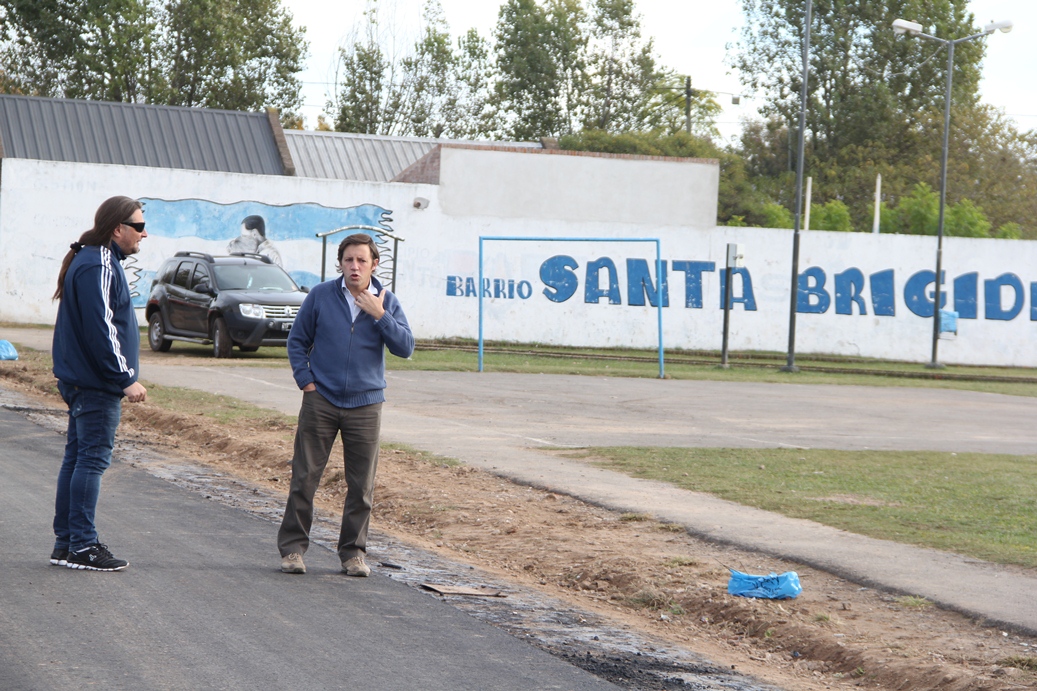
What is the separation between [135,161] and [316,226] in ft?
21.4

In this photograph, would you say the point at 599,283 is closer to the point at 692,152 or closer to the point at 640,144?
the point at 640,144

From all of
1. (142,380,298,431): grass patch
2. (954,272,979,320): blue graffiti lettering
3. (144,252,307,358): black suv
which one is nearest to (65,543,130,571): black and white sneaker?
(142,380,298,431): grass patch

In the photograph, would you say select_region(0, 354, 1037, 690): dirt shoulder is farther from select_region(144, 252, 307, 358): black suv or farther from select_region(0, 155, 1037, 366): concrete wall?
select_region(0, 155, 1037, 366): concrete wall

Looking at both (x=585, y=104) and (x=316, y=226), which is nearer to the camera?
(x=316, y=226)

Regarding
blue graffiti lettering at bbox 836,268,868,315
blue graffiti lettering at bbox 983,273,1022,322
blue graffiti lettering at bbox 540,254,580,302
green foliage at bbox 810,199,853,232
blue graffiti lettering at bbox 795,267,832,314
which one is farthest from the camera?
green foliage at bbox 810,199,853,232

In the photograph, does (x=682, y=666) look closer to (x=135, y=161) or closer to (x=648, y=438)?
(x=648, y=438)

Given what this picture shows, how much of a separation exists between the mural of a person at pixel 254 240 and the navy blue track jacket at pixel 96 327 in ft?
85.1

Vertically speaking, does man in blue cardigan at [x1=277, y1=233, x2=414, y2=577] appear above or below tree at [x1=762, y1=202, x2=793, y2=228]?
below

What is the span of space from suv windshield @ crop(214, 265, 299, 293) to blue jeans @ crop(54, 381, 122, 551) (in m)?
17.4

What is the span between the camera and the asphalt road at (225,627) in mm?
4926

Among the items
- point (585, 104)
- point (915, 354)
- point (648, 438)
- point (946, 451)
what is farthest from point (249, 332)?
point (585, 104)

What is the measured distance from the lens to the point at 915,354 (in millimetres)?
35750

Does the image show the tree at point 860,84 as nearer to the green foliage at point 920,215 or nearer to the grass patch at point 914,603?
the green foliage at point 920,215

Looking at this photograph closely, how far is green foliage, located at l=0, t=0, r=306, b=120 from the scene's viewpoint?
5400cm
